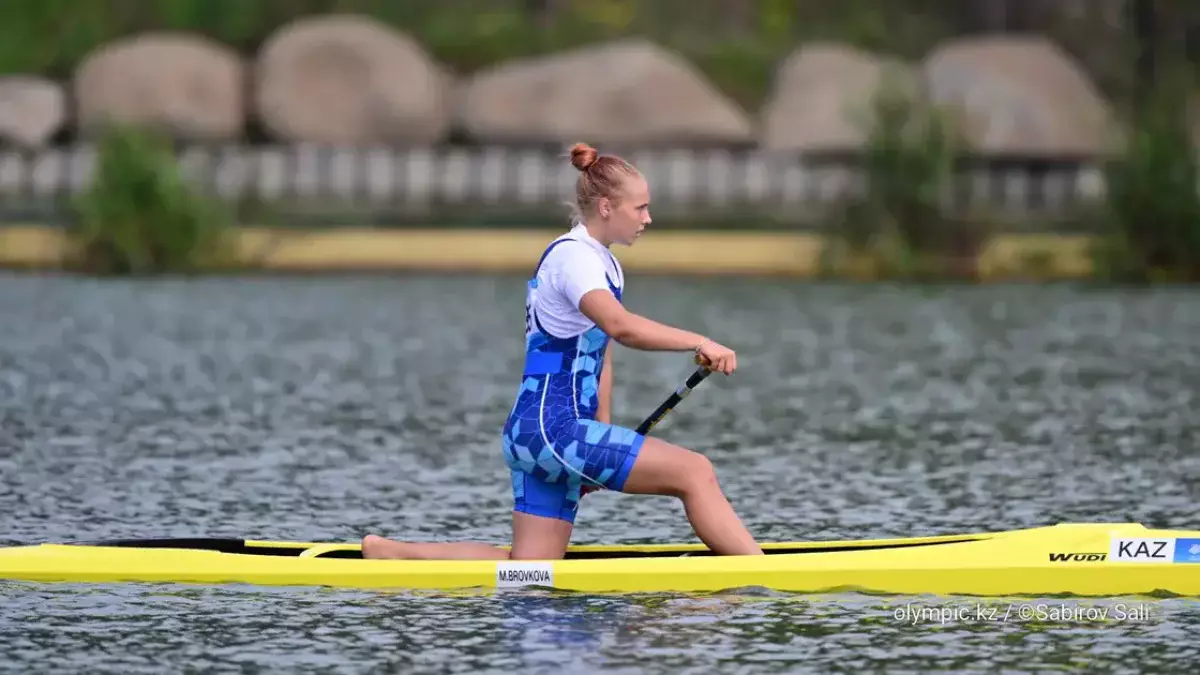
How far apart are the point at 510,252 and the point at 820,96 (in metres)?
8.34

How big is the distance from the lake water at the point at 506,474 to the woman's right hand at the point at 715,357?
1.36m

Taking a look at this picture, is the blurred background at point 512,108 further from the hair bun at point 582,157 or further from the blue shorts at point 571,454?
the hair bun at point 582,157

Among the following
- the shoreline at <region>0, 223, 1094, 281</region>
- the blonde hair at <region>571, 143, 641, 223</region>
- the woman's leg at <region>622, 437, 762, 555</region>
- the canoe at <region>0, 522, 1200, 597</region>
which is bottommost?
the shoreline at <region>0, 223, 1094, 281</region>

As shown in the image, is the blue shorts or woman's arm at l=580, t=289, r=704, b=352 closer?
woman's arm at l=580, t=289, r=704, b=352

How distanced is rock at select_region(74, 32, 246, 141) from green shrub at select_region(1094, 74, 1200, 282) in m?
20.1

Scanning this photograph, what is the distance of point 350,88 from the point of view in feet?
204

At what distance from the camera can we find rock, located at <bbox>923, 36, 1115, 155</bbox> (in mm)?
61125

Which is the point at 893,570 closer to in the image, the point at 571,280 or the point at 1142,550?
the point at 1142,550

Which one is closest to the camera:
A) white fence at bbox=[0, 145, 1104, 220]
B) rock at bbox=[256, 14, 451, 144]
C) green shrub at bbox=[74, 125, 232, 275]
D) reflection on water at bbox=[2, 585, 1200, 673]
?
reflection on water at bbox=[2, 585, 1200, 673]

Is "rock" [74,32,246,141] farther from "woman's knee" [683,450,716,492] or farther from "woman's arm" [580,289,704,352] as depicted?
"woman's arm" [580,289,704,352]

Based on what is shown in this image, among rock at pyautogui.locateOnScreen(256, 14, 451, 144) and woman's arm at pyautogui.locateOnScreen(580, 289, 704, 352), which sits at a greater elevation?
rock at pyautogui.locateOnScreen(256, 14, 451, 144)

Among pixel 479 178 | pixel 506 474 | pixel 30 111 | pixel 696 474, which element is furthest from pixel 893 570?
pixel 30 111

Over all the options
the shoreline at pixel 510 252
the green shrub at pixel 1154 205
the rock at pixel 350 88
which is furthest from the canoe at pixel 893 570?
the rock at pixel 350 88

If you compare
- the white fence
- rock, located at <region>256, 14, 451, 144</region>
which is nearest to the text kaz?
the white fence
